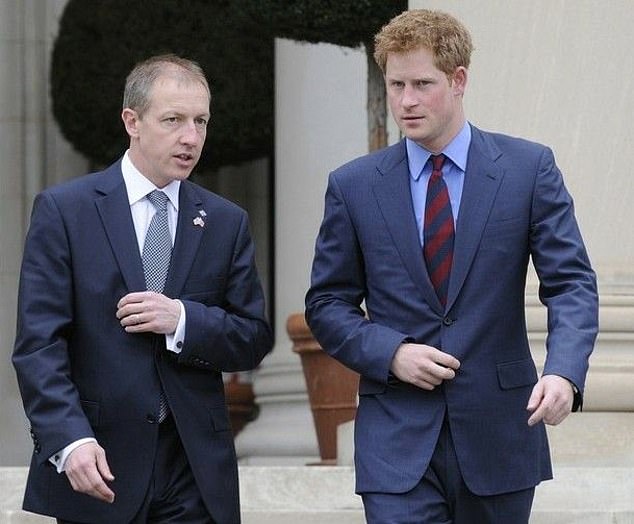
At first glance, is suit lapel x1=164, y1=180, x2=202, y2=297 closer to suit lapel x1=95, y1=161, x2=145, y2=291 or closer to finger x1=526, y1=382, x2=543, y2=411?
suit lapel x1=95, y1=161, x2=145, y2=291

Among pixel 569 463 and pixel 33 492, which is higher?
pixel 33 492

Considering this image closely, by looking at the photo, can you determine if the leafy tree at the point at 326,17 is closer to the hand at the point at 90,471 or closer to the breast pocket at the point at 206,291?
the breast pocket at the point at 206,291

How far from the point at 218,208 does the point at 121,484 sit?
0.77 m

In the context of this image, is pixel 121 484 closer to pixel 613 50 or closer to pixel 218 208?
pixel 218 208

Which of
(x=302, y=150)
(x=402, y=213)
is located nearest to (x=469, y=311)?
(x=402, y=213)

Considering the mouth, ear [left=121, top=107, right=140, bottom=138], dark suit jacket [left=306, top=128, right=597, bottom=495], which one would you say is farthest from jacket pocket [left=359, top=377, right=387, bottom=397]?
ear [left=121, top=107, right=140, bottom=138]

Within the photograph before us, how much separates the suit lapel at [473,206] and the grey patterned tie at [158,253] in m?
0.75

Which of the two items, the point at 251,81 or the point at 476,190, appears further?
the point at 251,81

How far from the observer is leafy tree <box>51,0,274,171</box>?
11891mm

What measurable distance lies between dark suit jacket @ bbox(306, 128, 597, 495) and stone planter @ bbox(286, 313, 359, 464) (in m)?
3.85

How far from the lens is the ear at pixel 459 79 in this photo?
458 cm

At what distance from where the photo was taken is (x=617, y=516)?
20.3ft

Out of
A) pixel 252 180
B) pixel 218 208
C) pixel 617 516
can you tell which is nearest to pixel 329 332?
pixel 218 208

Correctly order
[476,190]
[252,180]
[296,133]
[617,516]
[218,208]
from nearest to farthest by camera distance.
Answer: [476,190]
[218,208]
[617,516]
[296,133]
[252,180]
